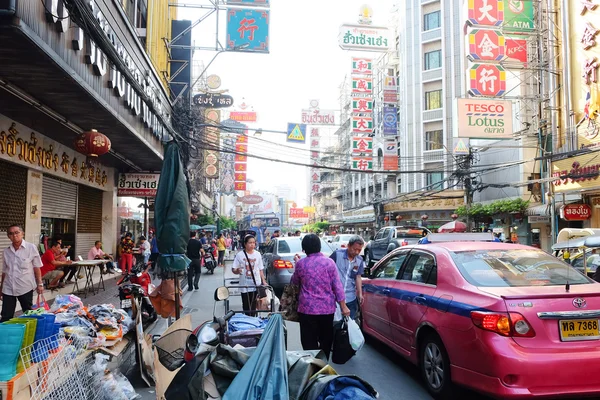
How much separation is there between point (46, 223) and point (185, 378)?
11.3 metres

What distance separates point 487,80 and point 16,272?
1931cm

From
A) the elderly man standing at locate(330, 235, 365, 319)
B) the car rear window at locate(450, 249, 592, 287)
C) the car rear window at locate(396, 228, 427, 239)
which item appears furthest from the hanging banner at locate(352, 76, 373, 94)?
the car rear window at locate(450, 249, 592, 287)

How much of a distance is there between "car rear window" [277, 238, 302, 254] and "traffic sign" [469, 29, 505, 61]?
12645 millimetres

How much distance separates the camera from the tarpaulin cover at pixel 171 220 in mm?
6367

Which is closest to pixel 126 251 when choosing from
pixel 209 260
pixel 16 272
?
pixel 209 260

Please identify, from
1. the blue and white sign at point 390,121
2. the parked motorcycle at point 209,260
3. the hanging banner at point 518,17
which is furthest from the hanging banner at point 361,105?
the parked motorcycle at point 209,260

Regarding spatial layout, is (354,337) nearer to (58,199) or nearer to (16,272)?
(16,272)

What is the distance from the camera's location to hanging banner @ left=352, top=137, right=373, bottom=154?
38.9 meters

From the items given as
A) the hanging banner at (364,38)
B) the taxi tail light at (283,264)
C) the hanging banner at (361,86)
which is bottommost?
the taxi tail light at (283,264)

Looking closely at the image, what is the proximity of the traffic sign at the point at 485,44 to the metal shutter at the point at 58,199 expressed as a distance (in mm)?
16622

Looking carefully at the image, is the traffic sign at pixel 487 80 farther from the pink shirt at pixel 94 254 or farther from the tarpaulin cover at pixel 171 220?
the tarpaulin cover at pixel 171 220

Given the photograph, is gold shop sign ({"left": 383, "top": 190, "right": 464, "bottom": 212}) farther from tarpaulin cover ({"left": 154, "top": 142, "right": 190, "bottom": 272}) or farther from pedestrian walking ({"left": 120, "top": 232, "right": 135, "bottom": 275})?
tarpaulin cover ({"left": 154, "top": 142, "right": 190, "bottom": 272})

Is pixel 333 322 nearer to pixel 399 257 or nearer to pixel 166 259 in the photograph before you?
pixel 399 257

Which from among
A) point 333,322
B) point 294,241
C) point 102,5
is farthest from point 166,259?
point 294,241
